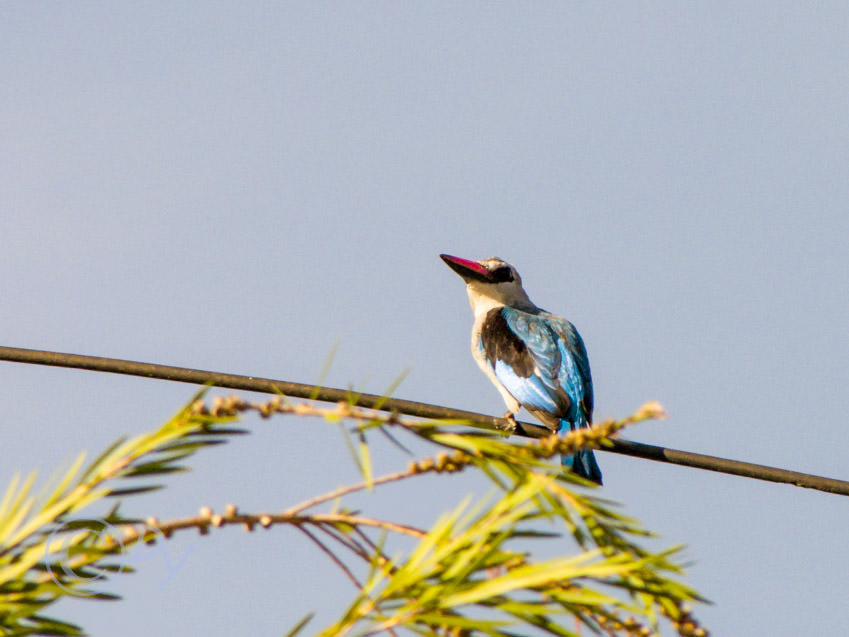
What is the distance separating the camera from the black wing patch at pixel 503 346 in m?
6.56

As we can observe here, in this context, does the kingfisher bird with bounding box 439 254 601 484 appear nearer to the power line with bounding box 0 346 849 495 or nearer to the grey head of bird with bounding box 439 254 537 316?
the grey head of bird with bounding box 439 254 537 316

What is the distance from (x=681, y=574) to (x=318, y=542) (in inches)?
22.3

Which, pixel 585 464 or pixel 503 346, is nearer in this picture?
pixel 585 464

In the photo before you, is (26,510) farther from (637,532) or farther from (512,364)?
(512,364)

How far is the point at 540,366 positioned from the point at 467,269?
188cm

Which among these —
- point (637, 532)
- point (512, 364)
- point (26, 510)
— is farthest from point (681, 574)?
point (512, 364)

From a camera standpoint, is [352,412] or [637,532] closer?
[352,412]

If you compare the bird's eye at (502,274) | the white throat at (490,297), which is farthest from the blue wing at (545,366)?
the bird's eye at (502,274)

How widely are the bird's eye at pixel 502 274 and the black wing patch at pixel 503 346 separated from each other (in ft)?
2.72

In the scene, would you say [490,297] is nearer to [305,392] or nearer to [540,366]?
[540,366]

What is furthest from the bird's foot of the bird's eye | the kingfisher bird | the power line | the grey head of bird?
the bird's eye

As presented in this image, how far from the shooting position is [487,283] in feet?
26.9

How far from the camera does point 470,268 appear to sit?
27.0 feet

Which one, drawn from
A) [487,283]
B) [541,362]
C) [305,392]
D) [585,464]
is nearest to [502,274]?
[487,283]
